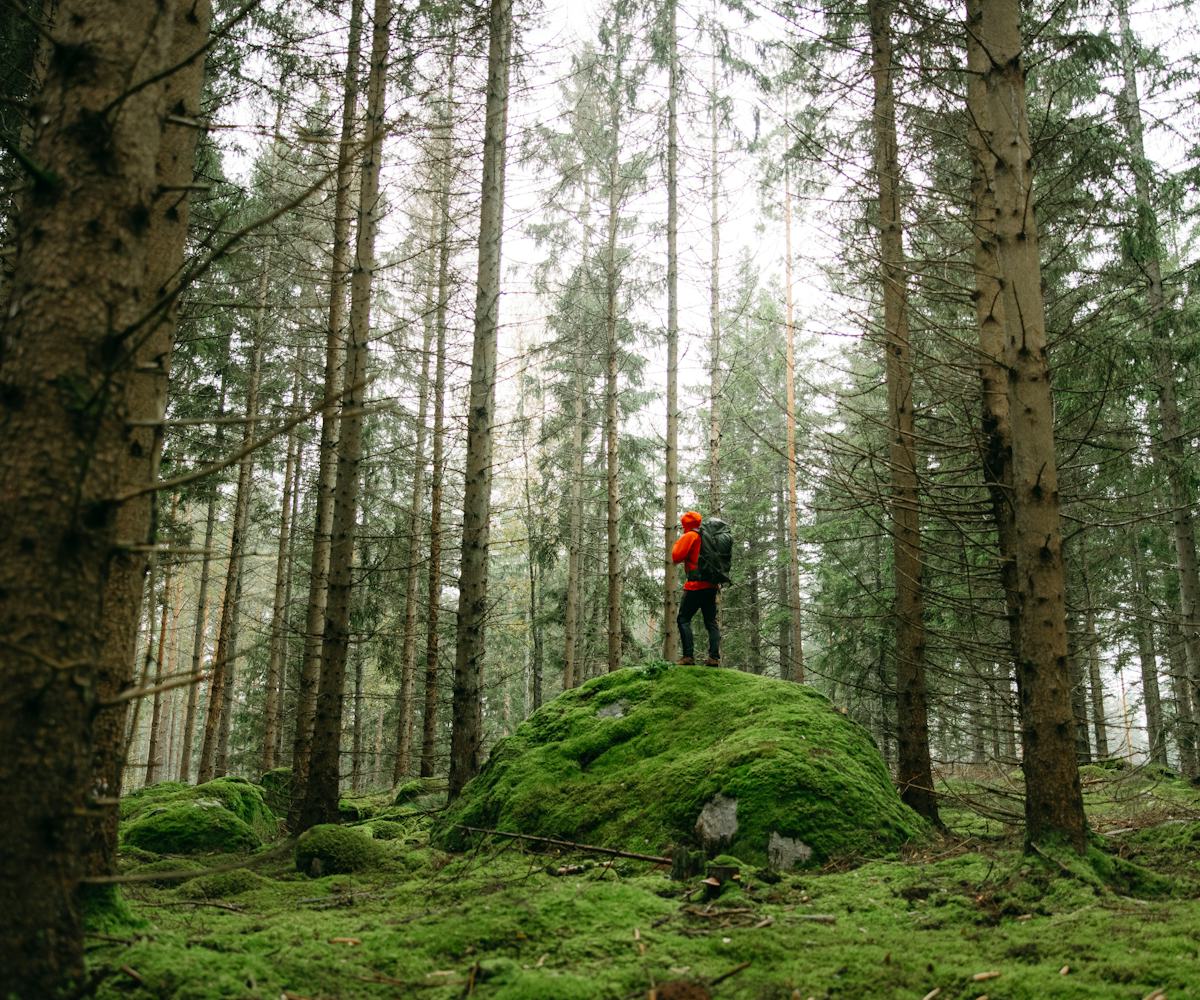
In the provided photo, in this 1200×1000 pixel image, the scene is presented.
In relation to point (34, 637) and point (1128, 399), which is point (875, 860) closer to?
point (34, 637)

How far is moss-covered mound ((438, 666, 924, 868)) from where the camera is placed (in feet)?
18.5

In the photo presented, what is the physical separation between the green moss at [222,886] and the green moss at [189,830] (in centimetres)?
311

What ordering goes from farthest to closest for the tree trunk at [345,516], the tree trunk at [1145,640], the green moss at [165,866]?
the tree trunk at [1145,640] → the tree trunk at [345,516] → the green moss at [165,866]

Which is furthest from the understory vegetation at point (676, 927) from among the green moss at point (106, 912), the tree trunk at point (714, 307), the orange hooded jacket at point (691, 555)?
the tree trunk at point (714, 307)

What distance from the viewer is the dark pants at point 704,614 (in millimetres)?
9180

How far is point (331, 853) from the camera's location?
601 centimetres

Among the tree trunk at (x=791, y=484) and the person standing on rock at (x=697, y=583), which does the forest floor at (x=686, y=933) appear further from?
the tree trunk at (x=791, y=484)

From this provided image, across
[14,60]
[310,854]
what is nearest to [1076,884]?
[310,854]

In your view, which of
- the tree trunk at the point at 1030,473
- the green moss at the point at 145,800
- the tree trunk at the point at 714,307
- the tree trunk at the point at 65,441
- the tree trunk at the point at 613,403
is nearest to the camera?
the tree trunk at the point at 65,441

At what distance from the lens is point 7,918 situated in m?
1.93

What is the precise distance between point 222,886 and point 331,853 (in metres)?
1.05

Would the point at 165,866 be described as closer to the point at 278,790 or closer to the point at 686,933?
the point at 686,933

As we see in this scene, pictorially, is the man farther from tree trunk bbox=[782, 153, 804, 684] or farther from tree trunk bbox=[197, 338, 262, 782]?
tree trunk bbox=[197, 338, 262, 782]

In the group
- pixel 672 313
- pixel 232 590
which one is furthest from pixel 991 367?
pixel 232 590
